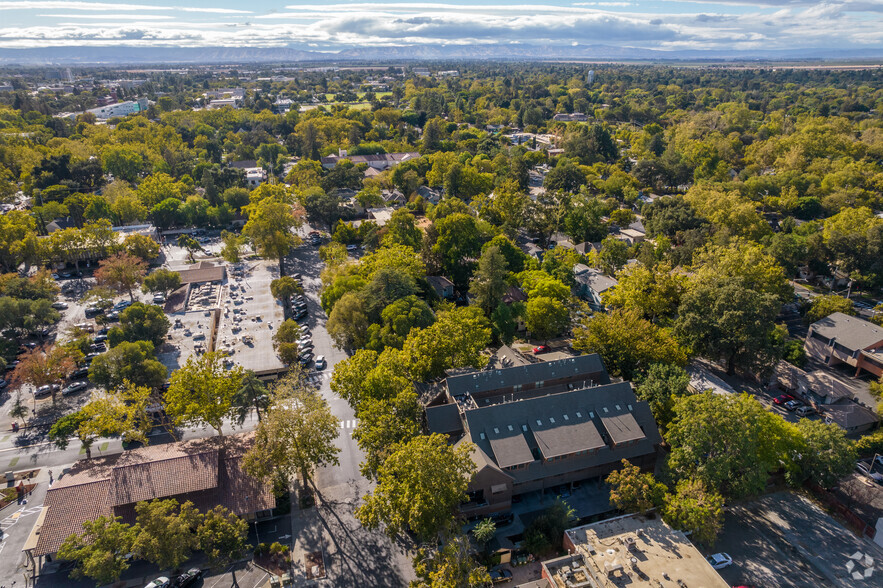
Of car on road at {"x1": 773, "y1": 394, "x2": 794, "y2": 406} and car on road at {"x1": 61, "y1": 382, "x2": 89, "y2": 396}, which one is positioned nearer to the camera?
car on road at {"x1": 773, "y1": 394, "x2": 794, "y2": 406}

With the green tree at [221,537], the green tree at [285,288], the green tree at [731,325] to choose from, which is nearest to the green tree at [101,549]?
the green tree at [221,537]

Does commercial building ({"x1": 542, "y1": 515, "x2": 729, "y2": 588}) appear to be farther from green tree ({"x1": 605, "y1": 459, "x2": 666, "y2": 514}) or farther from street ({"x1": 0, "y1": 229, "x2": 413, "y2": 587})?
street ({"x1": 0, "y1": 229, "x2": 413, "y2": 587})

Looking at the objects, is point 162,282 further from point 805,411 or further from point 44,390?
point 805,411

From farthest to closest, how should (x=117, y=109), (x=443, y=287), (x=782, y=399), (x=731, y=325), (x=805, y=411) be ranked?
(x=117, y=109) < (x=443, y=287) < (x=782, y=399) < (x=731, y=325) < (x=805, y=411)

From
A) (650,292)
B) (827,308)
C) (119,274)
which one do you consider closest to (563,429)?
(650,292)

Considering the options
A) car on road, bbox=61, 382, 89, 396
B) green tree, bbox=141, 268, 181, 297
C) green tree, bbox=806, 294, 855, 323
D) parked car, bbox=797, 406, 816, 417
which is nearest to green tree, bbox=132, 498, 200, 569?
car on road, bbox=61, 382, 89, 396

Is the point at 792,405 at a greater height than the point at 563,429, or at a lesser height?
lesser
